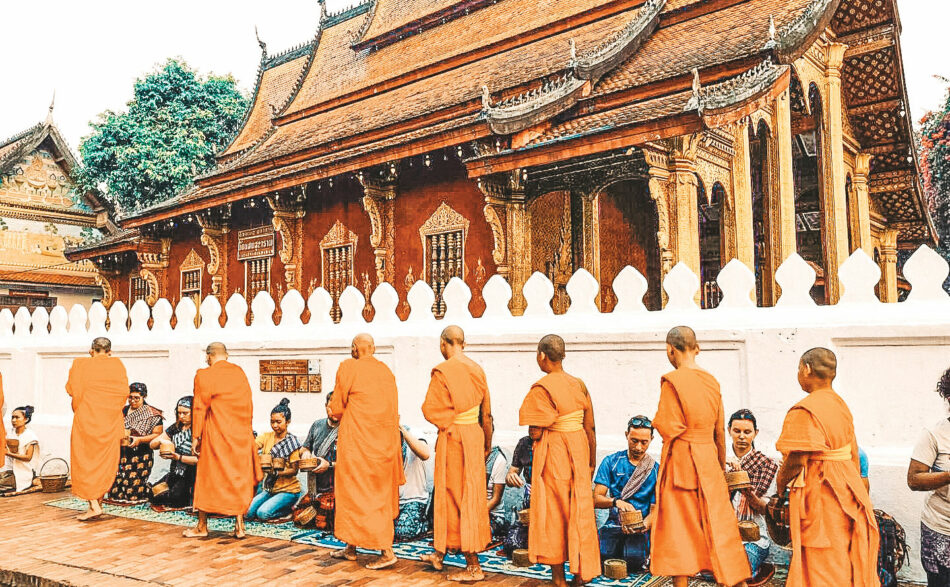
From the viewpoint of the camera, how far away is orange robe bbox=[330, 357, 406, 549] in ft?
15.1

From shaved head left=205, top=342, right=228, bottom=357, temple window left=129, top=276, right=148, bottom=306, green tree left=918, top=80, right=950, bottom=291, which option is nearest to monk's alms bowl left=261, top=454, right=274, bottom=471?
shaved head left=205, top=342, right=228, bottom=357

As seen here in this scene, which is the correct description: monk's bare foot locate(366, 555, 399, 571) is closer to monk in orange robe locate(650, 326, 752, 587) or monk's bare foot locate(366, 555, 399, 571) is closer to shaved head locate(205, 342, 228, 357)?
monk in orange robe locate(650, 326, 752, 587)

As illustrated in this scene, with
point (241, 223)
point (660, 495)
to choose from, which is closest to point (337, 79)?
point (241, 223)

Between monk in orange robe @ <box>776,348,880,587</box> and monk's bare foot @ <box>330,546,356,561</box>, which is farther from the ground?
monk in orange robe @ <box>776,348,880,587</box>

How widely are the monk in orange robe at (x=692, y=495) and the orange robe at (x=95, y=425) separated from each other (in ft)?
15.6

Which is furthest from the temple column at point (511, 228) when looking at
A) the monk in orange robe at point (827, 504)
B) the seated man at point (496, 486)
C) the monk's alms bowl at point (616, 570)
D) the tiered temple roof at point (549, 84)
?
the monk in orange robe at point (827, 504)

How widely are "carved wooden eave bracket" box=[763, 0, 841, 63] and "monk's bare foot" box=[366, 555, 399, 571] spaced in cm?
662

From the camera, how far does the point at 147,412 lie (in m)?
6.74

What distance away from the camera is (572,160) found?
876 cm

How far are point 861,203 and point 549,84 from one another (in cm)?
614

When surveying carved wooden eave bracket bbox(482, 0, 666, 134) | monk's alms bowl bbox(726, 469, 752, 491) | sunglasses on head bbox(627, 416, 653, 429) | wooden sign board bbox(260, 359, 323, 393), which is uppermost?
carved wooden eave bracket bbox(482, 0, 666, 134)

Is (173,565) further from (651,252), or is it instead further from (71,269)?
(71,269)

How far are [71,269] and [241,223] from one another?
31.8ft

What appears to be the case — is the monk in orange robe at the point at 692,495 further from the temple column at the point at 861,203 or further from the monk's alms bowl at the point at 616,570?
the temple column at the point at 861,203
